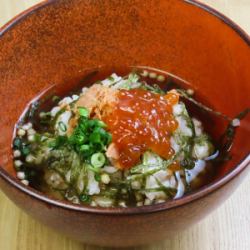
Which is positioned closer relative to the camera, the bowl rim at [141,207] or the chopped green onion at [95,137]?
the bowl rim at [141,207]

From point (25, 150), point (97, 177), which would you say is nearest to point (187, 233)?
point (97, 177)

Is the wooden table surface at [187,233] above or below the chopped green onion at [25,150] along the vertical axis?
below

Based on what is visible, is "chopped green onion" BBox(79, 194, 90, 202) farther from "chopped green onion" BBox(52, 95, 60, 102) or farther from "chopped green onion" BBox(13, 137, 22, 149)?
"chopped green onion" BBox(52, 95, 60, 102)

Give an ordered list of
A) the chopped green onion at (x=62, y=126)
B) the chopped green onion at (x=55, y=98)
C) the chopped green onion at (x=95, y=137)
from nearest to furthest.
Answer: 1. the chopped green onion at (x=95, y=137)
2. the chopped green onion at (x=62, y=126)
3. the chopped green onion at (x=55, y=98)

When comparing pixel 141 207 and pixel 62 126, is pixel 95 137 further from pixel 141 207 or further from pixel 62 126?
pixel 141 207

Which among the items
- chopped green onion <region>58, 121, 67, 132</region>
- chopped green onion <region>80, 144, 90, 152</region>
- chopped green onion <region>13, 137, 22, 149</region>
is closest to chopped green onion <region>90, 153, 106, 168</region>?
chopped green onion <region>80, 144, 90, 152</region>

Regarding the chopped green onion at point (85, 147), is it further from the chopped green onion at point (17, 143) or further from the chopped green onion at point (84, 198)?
the chopped green onion at point (17, 143)

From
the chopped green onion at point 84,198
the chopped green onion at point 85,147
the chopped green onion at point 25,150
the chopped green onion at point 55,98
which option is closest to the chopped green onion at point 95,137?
the chopped green onion at point 85,147

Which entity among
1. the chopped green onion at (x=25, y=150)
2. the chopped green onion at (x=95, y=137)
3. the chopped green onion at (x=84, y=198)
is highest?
the chopped green onion at (x=25, y=150)
